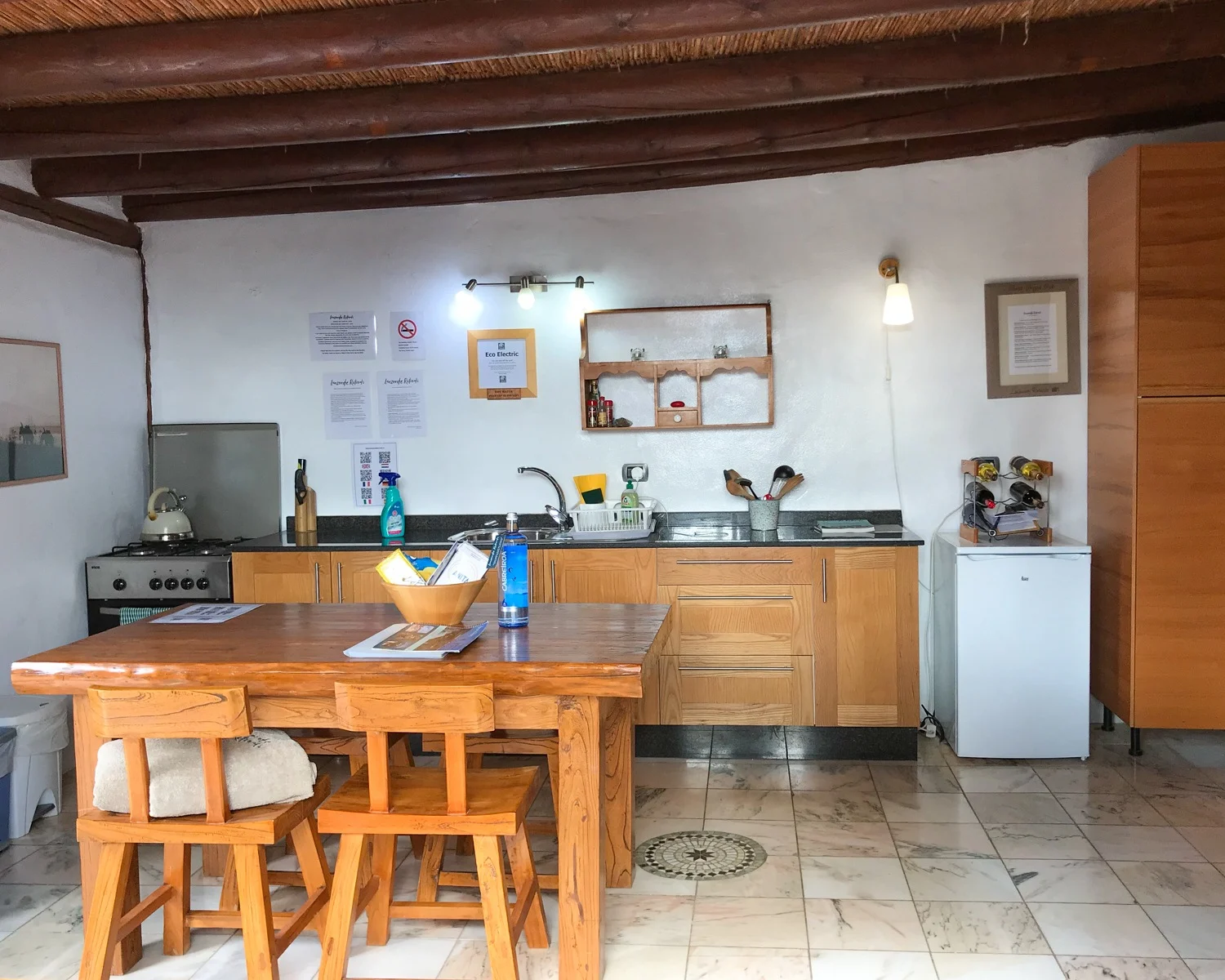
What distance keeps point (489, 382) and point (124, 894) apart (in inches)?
114

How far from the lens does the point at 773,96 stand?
3.48 meters

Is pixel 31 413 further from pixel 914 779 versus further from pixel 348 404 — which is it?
pixel 914 779

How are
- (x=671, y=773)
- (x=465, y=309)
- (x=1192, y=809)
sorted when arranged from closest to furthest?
(x=1192, y=809), (x=671, y=773), (x=465, y=309)

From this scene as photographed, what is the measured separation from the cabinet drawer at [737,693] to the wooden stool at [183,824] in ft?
6.39

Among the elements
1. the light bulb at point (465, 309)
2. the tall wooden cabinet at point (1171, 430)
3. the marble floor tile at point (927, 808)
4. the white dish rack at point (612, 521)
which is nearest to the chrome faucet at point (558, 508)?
the white dish rack at point (612, 521)

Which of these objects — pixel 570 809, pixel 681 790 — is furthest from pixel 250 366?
pixel 570 809

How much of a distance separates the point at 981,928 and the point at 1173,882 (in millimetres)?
721

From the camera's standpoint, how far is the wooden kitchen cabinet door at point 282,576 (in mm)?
4676

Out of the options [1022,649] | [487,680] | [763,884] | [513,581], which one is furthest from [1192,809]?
[487,680]

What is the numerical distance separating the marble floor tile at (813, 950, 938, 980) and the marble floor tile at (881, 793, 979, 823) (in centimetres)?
96

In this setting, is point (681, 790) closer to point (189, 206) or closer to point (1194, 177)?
point (1194, 177)

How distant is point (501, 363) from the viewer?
16.5 feet

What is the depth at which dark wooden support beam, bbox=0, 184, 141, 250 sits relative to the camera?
14.0 ft

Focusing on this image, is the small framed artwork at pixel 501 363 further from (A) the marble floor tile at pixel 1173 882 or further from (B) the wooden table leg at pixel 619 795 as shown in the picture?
(A) the marble floor tile at pixel 1173 882
